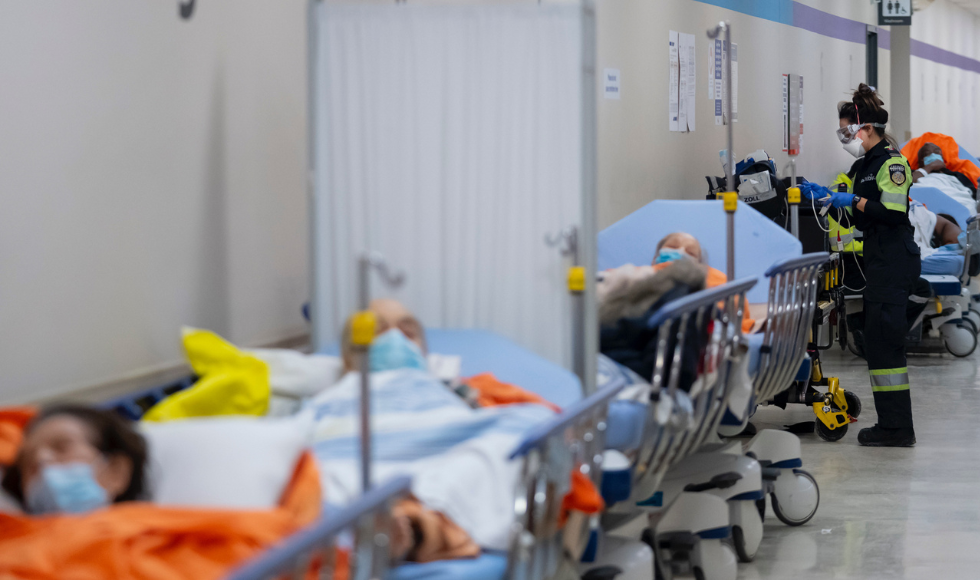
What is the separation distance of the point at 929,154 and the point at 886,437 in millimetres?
4788

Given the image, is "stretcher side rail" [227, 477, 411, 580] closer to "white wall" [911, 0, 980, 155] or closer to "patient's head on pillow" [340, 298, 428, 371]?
"patient's head on pillow" [340, 298, 428, 371]

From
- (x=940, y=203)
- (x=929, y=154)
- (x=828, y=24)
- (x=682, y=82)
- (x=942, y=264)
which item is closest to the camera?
(x=682, y=82)

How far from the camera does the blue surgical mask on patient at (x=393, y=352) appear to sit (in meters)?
2.04

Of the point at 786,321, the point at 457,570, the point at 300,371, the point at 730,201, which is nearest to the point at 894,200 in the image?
the point at 786,321

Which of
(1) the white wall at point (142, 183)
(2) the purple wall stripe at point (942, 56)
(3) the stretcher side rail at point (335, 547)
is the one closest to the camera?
(3) the stretcher side rail at point (335, 547)

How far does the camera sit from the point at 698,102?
6.36 meters

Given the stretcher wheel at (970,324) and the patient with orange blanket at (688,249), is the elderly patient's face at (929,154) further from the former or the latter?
the patient with orange blanket at (688,249)

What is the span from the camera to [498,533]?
181 cm

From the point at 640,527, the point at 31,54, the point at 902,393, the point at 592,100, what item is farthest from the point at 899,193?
the point at 31,54

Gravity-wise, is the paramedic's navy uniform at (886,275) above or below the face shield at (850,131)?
below

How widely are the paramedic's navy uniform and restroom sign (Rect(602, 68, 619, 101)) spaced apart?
128 cm

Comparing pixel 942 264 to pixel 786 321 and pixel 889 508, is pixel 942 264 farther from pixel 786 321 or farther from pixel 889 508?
pixel 786 321

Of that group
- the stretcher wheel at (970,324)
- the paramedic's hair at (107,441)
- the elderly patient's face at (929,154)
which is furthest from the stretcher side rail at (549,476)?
the elderly patient's face at (929,154)

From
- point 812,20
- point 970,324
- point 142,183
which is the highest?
point 812,20
